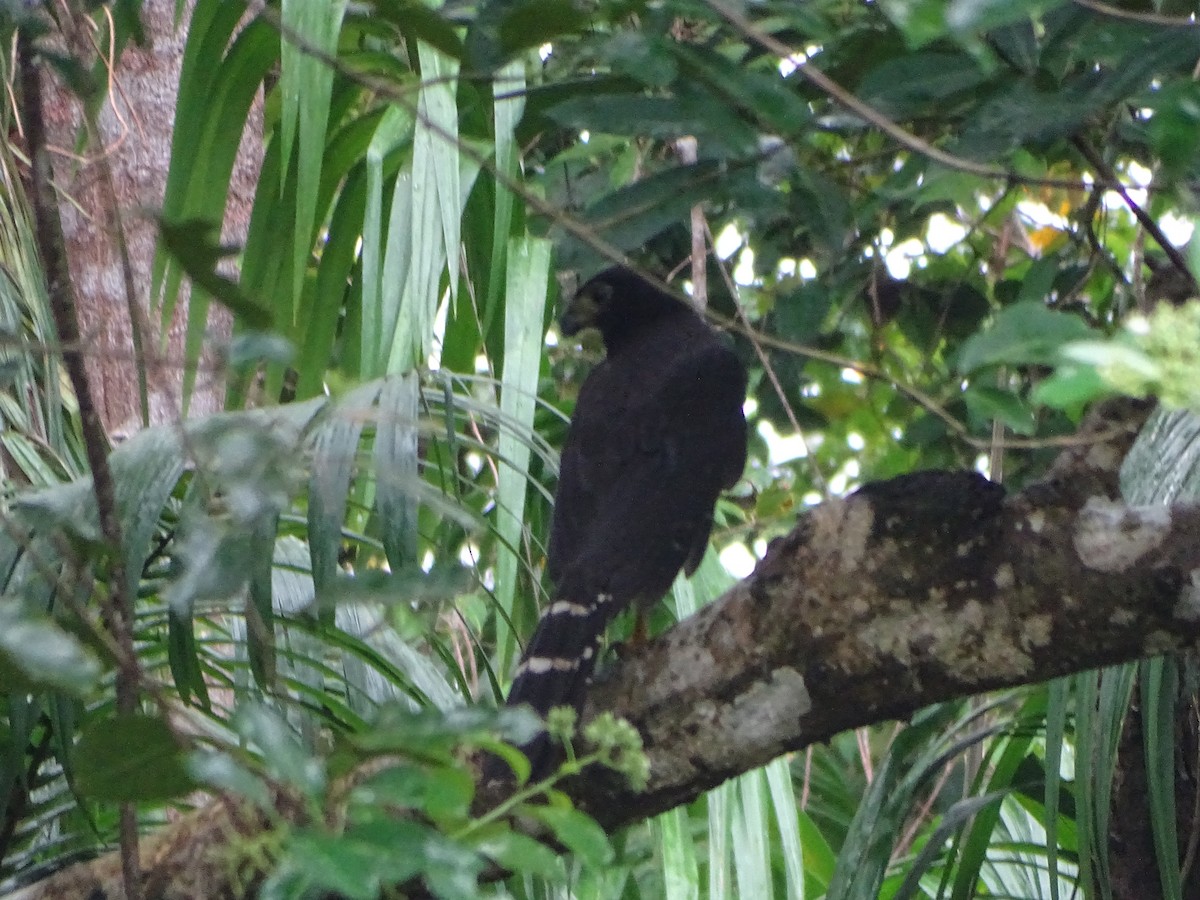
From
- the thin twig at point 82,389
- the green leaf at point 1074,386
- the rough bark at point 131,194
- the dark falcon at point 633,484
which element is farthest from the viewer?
the rough bark at point 131,194

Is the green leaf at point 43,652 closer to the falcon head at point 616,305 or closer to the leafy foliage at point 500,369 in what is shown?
the leafy foliage at point 500,369

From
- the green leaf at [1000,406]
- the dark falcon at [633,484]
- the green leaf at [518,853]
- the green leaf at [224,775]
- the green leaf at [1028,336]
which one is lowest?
the green leaf at [518,853]

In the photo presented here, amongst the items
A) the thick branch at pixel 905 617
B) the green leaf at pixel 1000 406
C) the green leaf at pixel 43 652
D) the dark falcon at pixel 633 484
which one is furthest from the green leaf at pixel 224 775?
the dark falcon at pixel 633 484

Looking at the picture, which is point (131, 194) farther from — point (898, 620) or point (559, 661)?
point (898, 620)

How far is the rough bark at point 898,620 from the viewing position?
179 centimetres

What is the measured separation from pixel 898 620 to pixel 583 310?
6.59 feet

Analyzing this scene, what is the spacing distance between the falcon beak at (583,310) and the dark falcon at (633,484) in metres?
0.22

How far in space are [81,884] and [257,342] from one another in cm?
123

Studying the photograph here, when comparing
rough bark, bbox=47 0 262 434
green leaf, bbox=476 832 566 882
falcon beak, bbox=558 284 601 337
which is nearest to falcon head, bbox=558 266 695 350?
falcon beak, bbox=558 284 601 337

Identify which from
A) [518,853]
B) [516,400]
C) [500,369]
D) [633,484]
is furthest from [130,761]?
[500,369]

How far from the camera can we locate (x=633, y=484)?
295 cm

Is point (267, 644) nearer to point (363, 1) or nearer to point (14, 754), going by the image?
point (14, 754)

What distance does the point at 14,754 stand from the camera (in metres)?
2.08

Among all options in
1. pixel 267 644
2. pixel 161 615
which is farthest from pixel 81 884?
pixel 267 644
